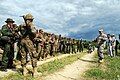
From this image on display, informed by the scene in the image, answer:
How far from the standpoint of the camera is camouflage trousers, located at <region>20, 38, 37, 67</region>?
16.2 meters

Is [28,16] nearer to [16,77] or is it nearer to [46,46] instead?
[16,77]

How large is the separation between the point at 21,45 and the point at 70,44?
83.4 feet

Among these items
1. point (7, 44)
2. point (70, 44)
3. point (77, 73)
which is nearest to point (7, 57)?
point (7, 44)

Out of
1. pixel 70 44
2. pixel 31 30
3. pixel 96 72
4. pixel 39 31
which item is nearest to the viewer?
pixel 31 30

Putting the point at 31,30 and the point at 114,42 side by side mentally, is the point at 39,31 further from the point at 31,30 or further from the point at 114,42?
the point at 31,30

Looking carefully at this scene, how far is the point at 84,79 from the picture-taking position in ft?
58.3

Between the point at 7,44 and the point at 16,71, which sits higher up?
the point at 7,44

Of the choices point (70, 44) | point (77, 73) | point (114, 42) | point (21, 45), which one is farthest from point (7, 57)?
point (70, 44)

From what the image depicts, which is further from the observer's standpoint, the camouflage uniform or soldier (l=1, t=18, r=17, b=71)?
the camouflage uniform

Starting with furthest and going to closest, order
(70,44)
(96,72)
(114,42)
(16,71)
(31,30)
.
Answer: (70,44) → (114,42) → (96,72) → (16,71) → (31,30)

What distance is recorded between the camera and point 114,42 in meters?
31.0

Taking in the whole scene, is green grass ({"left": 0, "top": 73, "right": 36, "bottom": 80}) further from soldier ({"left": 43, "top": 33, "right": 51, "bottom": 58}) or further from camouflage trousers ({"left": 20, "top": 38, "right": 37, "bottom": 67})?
soldier ({"left": 43, "top": 33, "right": 51, "bottom": 58})

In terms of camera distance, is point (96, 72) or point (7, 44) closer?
point (7, 44)

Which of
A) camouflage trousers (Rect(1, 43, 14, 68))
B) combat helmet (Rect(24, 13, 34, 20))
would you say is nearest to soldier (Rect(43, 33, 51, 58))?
camouflage trousers (Rect(1, 43, 14, 68))
